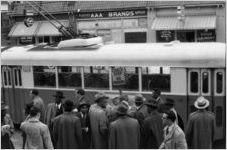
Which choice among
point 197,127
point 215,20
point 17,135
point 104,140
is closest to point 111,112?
point 104,140

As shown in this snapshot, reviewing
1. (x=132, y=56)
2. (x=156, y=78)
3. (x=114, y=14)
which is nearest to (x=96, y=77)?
(x=132, y=56)

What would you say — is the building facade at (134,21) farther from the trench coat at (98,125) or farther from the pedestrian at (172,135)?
the pedestrian at (172,135)

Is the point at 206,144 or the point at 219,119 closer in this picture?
the point at 206,144

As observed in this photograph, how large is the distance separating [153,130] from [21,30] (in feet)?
70.9

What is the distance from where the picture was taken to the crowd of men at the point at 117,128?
243 inches

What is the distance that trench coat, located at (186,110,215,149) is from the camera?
6.78 m

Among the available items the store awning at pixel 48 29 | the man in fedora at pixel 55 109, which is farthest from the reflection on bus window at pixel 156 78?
the store awning at pixel 48 29

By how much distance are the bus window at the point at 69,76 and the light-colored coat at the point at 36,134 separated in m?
4.87

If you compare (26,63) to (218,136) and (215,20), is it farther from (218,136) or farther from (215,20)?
(215,20)

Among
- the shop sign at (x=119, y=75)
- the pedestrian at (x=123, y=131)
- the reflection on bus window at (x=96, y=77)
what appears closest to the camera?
the pedestrian at (x=123, y=131)

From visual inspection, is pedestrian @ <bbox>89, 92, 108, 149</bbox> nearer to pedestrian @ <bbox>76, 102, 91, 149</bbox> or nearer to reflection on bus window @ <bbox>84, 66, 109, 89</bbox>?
pedestrian @ <bbox>76, 102, 91, 149</bbox>

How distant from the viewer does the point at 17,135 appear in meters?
11.4

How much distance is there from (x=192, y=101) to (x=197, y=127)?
2.98 m

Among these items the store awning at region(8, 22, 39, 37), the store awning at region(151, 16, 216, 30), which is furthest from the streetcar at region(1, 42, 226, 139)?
the store awning at region(8, 22, 39, 37)
